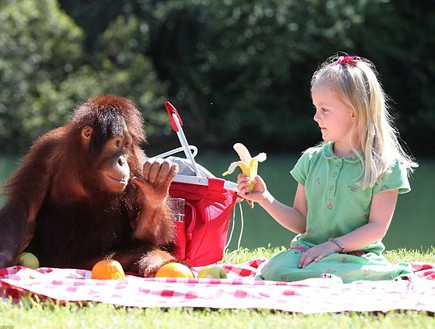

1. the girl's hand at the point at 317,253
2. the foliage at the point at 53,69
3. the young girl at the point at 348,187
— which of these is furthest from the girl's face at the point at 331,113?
the foliage at the point at 53,69

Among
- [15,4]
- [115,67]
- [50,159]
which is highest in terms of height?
[15,4]

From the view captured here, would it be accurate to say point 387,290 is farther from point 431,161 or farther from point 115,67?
point 115,67

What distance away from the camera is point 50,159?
3.50 meters

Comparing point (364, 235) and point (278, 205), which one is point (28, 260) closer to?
point (278, 205)

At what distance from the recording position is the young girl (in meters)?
3.21

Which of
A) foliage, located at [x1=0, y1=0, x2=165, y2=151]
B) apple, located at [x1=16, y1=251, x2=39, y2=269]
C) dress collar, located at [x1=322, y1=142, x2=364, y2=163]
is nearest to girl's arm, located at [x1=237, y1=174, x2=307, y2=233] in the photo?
dress collar, located at [x1=322, y1=142, x2=364, y2=163]

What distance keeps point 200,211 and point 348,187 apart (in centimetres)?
76

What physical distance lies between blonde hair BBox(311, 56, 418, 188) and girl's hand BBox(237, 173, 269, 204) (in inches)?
15.2

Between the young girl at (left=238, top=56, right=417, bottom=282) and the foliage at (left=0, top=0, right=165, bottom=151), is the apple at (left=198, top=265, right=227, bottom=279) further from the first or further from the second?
the foliage at (left=0, top=0, right=165, bottom=151)

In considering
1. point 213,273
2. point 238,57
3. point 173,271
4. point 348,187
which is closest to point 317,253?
point 348,187

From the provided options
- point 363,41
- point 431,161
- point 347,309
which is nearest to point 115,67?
point 363,41

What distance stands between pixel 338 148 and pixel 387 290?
727mm

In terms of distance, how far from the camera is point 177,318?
8.19ft

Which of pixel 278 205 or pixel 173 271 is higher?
pixel 278 205
